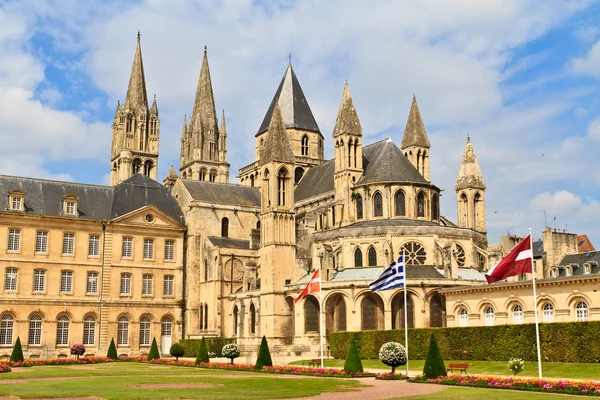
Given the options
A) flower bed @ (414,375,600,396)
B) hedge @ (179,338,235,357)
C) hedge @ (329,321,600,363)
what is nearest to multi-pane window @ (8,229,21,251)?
hedge @ (179,338,235,357)

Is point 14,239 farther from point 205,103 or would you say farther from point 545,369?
point 205,103

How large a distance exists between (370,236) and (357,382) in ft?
101

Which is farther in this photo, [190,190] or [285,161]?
[190,190]

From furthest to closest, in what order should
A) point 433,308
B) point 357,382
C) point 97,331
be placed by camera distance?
point 97,331
point 433,308
point 357,382

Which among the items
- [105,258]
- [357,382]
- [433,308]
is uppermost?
[105,258]

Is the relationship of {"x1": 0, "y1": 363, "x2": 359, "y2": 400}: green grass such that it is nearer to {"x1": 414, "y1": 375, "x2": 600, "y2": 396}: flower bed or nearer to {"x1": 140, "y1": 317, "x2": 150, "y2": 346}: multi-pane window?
{"x1": 414, "y1": 375, "x2": 600, "y2": 396}: flower bed

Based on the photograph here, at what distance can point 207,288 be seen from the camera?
71.7 metres

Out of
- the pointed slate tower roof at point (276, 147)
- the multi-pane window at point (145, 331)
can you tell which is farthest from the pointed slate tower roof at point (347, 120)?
the multi-pane window at point (145, 331)

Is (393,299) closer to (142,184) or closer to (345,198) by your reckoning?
(345,198)

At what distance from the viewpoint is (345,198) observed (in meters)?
68.6

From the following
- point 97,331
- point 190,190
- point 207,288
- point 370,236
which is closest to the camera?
point 370,236

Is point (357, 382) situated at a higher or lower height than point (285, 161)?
lower

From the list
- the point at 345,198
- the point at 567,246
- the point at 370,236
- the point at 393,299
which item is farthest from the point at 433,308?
the point at 567,246

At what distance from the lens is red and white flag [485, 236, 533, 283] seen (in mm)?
33188
